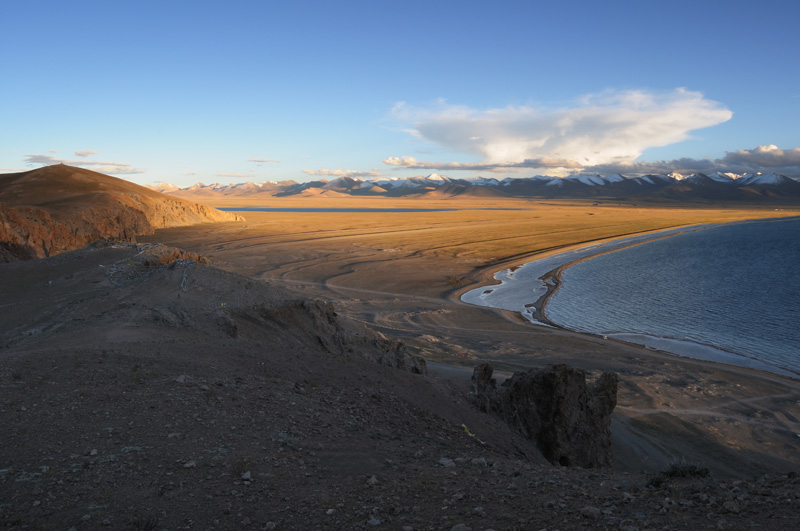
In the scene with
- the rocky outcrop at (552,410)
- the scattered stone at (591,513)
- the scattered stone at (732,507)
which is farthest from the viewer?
the rocky outcrop at (552,410)

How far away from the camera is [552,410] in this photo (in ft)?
51.0

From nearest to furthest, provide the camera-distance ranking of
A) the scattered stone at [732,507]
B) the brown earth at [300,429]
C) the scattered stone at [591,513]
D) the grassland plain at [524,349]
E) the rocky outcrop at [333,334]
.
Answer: the scattered stone at [732,507], the scattered stone at [591,513], the brown earth at [300,429], the rocky outcrop at [333,334], the grassland plain at [524,349]

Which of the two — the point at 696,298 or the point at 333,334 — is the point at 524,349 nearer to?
the point at 333,334

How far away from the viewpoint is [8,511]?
5.83m

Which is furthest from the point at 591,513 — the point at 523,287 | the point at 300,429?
the point at 523,287

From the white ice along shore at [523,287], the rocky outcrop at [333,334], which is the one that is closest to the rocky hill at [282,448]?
the rocky outcrop at [333,334]

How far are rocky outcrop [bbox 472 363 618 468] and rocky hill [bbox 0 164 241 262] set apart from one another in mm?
38992

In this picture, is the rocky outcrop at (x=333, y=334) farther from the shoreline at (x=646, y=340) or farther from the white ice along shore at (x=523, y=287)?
the white ice along shore at (x=523, y=287)

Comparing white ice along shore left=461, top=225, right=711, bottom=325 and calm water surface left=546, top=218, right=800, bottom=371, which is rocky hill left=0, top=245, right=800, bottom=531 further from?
white ice along shore left=461, top=225, right=711, bottom=325

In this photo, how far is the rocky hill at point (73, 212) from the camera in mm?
45188

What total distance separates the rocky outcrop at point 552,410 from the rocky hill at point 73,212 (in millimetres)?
38992

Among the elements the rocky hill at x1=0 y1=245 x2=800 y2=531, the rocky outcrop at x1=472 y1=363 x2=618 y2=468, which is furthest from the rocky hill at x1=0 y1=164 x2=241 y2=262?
the rocky outcrop at x1=472 y1=363 x2=618 y2=468

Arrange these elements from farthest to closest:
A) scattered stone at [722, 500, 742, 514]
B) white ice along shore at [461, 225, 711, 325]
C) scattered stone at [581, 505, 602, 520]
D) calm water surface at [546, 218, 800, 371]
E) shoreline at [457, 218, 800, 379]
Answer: white ice along shore at [461, 225, 711, 325], calm water surface at [546, 218, 800, 371], shoreline at [457, 218, 800, 379], scattered stone at [581, 505, 602, 520], scattered stone at [722, 500, 742, 514]

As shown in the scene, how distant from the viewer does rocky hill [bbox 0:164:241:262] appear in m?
45.2
